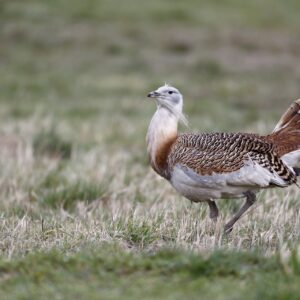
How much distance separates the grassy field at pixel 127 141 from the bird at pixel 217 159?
0.25 metres

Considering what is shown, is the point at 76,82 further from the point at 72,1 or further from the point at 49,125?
the point at 72,1

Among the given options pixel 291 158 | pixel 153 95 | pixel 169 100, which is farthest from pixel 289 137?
pixel 153 95

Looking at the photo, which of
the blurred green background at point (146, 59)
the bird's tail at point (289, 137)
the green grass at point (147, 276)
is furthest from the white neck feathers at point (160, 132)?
the blurred green background at point (146, 59)

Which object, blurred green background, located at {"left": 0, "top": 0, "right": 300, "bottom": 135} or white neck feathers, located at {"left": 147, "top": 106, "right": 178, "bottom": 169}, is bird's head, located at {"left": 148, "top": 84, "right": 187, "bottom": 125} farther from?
blurred green background, located at {"left": 0, "top": 0, "right": 300, "bottom": 135}

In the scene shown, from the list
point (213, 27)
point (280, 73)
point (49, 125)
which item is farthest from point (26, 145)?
point (213, 27)

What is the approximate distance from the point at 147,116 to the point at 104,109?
2.72 ft

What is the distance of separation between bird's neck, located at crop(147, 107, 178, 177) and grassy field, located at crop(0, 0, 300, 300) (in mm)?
370

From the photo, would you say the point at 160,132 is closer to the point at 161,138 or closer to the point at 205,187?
the point at 161,138

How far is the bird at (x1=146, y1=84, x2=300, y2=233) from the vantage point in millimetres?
5215

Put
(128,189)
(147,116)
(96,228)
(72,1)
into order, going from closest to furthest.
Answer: (96,228), (128,189), (147,116), (72,1)

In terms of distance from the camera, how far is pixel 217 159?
5.24 meters

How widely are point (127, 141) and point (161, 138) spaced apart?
5.12 metres

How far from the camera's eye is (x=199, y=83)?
16391mm

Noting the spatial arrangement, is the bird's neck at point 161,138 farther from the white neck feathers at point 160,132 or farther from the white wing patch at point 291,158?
the white wing patch at point 291,158
